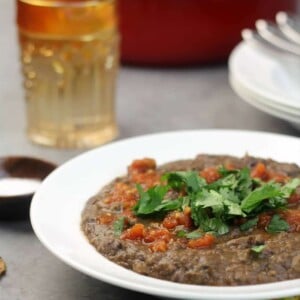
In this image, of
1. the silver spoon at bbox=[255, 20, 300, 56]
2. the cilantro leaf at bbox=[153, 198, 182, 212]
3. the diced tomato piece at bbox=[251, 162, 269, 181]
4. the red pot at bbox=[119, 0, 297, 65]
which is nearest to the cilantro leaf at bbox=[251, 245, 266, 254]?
the cilantro leaf at bbox=[153, 198, 182, 212]

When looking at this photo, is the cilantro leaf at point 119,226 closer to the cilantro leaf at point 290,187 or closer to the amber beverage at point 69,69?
the cilantro leaf at point 290,187

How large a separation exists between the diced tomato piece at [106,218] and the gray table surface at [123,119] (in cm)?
10

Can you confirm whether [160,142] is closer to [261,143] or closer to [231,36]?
[261,143]

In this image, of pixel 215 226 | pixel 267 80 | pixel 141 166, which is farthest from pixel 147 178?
pixel 267 80

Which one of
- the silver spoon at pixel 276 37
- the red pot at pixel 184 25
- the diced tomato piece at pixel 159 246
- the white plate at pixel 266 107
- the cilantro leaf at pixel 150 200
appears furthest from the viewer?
the red pot at pixel 184 25

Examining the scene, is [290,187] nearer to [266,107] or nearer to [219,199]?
[219,199]

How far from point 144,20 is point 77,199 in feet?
3.26

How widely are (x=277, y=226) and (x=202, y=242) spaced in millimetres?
136

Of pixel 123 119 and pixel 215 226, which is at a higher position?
pixel 215 226

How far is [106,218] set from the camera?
1510 mm

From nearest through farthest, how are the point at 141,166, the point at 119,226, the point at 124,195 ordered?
the point at 119,226
the point at 124,195
the point at 141,166

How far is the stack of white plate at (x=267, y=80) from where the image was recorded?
6.58 feet

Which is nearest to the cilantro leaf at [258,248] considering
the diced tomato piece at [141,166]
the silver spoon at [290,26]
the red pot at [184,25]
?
the diced tomato piece at [141,166]

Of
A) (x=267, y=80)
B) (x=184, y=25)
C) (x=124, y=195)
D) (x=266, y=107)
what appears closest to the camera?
(x=124, y=195)
